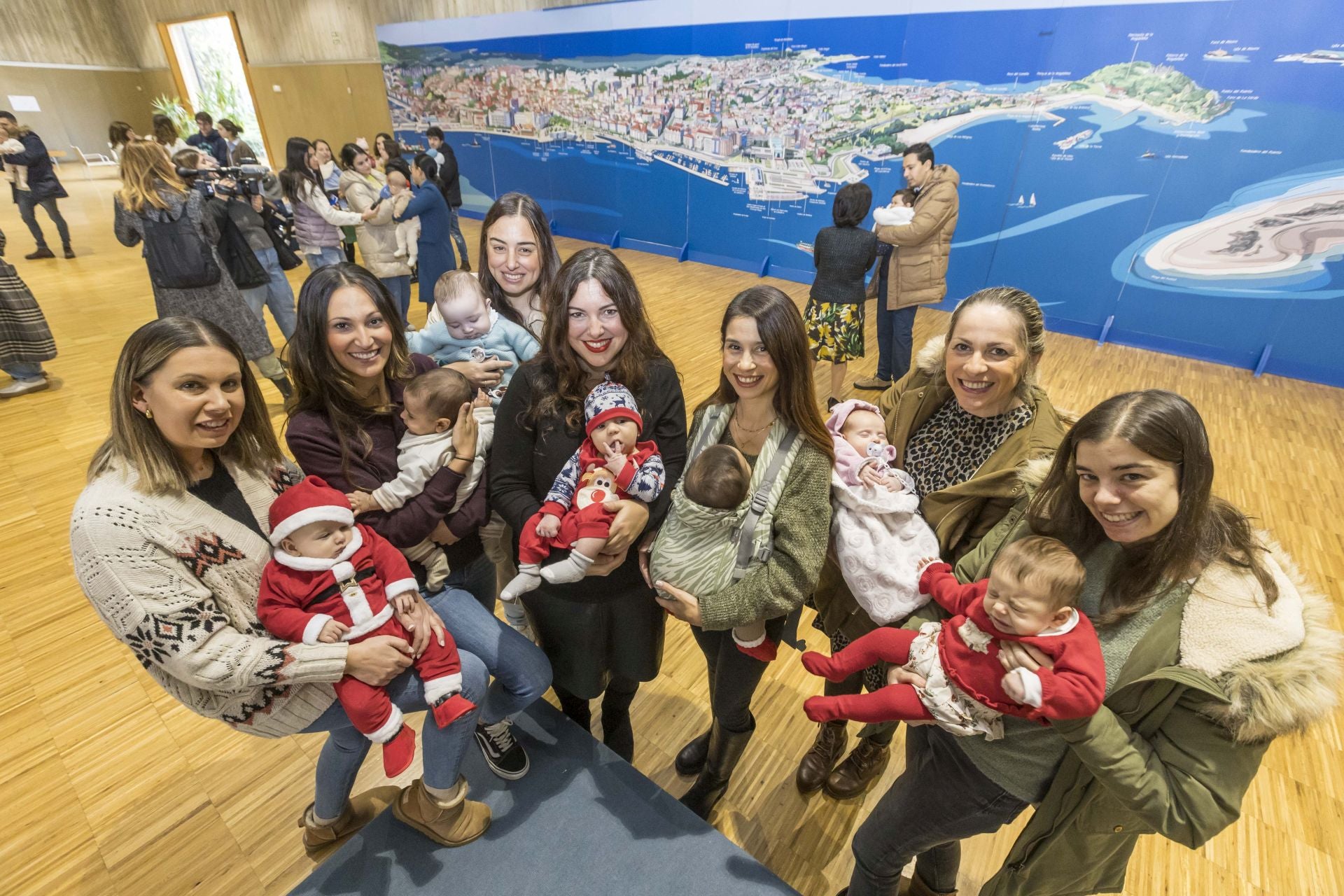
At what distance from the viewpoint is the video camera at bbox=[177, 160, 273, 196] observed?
393cm

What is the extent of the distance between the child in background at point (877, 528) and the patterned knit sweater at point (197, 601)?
1.27m

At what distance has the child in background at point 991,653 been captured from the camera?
110 cm

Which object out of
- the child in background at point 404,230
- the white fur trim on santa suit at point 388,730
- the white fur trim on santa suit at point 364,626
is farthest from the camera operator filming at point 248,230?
the white fur trim on santa suit at point 388,730

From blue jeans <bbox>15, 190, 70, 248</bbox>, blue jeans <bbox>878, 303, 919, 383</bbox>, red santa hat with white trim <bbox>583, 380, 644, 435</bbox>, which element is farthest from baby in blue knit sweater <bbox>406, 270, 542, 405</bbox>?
blue jeans <bbox>15, 190, 70, 248</bbox>

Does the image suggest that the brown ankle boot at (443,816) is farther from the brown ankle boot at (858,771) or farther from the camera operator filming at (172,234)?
the camera operator filming at (172,234)

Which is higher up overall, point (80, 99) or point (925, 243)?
point (80, 99)

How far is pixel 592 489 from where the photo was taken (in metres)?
1.57

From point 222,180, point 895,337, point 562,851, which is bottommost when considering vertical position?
point 562,851

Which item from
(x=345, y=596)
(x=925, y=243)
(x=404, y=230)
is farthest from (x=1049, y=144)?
(x=345, y=596)

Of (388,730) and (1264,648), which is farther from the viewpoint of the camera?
(388,730)

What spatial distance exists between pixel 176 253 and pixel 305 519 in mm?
3557

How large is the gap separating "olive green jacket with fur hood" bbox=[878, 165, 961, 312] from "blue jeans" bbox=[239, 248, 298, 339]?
4.71 metres

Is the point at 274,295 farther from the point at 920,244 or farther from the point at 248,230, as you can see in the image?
the point at 920,244

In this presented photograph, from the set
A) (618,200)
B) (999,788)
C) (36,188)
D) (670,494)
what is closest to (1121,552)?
(999,788)
